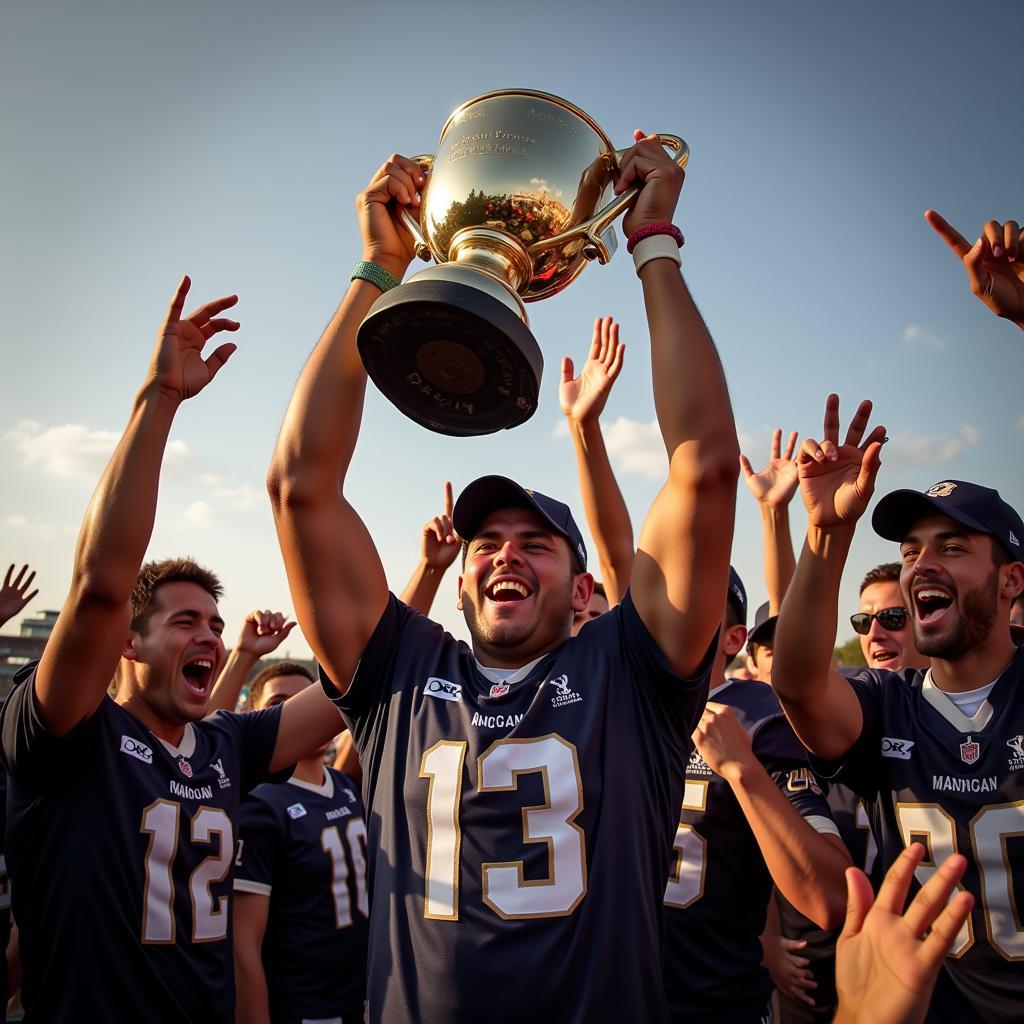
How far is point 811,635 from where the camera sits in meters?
2.92

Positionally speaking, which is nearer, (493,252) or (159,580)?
(493,252)

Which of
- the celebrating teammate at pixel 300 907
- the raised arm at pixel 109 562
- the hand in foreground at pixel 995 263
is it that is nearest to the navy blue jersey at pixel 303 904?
the celebrating teammate at pixel 300 907

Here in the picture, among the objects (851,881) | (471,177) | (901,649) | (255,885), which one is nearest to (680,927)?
(851,881)

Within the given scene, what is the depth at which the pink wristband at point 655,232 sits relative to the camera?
2.44m

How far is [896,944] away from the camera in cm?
155

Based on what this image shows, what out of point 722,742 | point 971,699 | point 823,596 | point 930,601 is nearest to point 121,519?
point 722,742

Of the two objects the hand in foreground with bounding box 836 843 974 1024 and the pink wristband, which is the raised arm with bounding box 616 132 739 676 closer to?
the pink wristband

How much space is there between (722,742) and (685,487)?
55.4 inches

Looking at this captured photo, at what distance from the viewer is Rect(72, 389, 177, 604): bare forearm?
2.75m

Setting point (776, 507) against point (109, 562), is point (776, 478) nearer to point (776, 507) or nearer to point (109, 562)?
point (776, 507)

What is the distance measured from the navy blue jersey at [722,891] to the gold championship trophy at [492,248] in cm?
213

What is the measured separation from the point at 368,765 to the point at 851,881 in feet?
4.66

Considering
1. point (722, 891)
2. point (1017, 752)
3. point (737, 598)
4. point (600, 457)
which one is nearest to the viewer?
point (1017, 752)

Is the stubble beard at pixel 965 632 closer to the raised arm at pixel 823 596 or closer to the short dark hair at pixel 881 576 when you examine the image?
the raised arm at pixel 823 596
